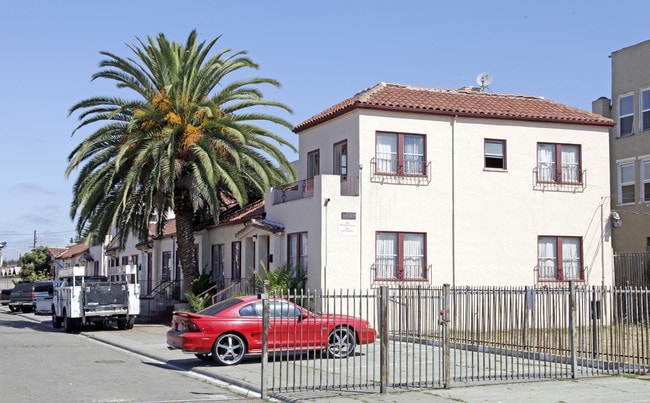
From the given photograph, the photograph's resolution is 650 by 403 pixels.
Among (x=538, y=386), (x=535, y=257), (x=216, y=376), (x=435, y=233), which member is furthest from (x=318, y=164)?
(x=538, y=386)

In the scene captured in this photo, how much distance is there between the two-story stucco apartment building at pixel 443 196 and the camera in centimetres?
2731

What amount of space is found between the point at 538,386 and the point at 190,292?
64.7 ft

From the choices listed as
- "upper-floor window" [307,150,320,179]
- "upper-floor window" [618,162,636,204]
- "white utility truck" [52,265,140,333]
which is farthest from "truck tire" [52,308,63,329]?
"upper-floor window" [618,162,636,204]

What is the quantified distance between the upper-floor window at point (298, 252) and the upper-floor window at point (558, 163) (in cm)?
863

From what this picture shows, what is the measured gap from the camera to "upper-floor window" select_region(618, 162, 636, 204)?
33.7 m

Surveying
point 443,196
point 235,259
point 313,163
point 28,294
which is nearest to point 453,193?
point 443,196

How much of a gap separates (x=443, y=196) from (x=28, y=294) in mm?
30509

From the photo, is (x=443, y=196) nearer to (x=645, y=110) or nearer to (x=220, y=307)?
(x=645, y=110)

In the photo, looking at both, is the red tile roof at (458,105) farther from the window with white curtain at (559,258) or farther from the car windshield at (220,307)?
the car windshield at (220,307)

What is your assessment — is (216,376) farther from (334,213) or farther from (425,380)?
(334,213)

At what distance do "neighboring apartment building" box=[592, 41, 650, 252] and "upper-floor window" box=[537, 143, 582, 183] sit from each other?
4.14 m

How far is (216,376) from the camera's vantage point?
16.7 metres

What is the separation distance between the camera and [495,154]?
29.5 meters

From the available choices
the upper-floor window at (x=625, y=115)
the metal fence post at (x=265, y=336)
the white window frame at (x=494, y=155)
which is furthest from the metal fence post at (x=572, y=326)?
the upper-floor window at (x=625, y=115)
